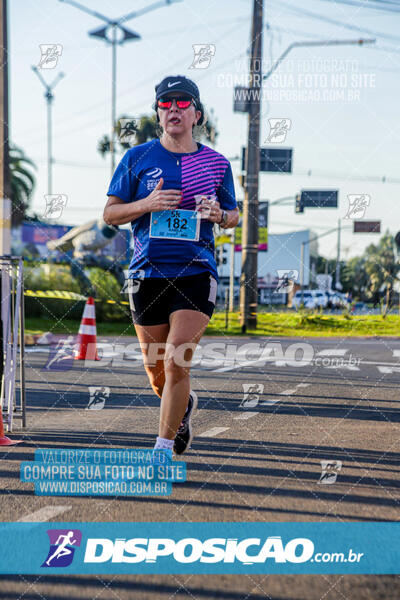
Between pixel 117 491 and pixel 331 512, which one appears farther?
pixel 117 491

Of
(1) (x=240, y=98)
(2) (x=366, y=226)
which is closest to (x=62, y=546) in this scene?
(1) (x=240, y=98)

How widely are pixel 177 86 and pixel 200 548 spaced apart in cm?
241

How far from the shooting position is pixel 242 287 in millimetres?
18906

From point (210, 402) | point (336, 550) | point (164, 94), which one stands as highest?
point (164, 94)

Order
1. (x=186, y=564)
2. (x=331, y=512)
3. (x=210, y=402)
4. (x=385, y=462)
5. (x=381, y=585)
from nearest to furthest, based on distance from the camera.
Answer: (x=381, y=585), (x=186, y=564), (x=331, y=512), (x=385, y=462), (x=210, y=402)

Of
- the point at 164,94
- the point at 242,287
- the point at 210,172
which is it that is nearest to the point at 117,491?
the point at 210,172

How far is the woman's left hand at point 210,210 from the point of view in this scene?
3.81m

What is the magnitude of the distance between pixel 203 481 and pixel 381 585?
1.42 meters

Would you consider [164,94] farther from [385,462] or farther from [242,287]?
[242,287]

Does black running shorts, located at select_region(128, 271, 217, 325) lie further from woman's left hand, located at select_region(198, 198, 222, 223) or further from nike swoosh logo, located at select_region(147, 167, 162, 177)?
nike swoosh logo, located at select_region(147, 167, 162, 177)

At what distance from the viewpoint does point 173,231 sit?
3.85m

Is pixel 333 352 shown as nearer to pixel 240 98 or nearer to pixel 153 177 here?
pixel 240 98

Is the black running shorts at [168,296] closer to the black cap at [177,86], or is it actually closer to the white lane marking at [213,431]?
the black cap at [177,86]

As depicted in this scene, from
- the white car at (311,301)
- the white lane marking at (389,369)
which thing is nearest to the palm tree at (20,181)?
the white car at (311,301)
